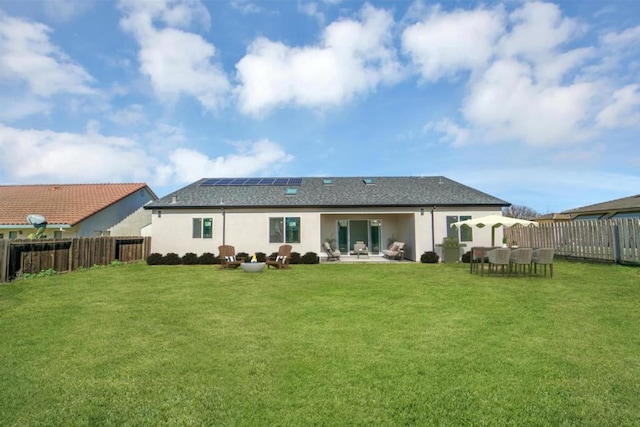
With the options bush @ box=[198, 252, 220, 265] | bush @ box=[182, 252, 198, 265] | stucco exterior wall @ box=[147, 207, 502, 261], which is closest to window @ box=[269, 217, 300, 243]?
stucco exterior wall @ box=[147, 207, 502, 261]

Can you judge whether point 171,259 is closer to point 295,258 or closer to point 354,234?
point 295,258

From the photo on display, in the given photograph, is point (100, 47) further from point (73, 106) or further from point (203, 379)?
point (203, 379)

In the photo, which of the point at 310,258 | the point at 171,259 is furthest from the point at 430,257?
the point at 171,259

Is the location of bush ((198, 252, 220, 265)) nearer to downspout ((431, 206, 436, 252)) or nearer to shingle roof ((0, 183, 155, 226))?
shingle roof ((0, 183, 155, 226))

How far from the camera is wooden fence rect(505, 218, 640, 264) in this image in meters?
13.8

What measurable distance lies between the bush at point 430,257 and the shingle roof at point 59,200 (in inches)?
785

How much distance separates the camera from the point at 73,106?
14.8 m

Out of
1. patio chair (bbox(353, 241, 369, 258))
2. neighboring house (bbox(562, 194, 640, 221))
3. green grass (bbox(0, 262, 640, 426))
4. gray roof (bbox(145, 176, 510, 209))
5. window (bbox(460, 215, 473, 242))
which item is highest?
gray roof (bbox(145, 176, 510, 209))

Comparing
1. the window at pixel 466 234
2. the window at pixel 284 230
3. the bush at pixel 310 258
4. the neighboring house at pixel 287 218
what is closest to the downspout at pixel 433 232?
the neighboring house at pixel 287 218

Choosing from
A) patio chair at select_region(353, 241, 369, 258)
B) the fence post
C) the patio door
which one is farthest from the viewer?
the patio door

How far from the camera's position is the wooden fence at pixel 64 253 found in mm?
12305

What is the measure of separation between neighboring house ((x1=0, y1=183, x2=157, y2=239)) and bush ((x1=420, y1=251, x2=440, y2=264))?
65.5ft

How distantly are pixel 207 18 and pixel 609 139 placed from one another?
2027 centimetres

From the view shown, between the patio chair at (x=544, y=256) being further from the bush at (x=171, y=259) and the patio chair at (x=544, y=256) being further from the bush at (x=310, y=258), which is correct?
the bush at (x=171, y=259)
